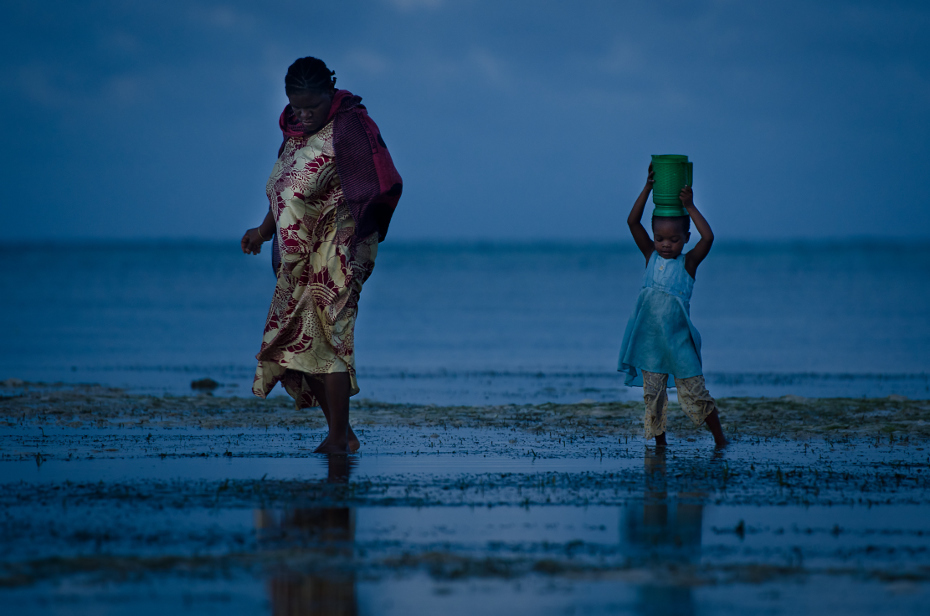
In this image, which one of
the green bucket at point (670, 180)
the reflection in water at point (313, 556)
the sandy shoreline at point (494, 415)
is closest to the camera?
the reflection in water at point (313, 556)

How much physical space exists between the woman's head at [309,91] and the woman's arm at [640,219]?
6.95 feet

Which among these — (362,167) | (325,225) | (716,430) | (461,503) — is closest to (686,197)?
(716,430)

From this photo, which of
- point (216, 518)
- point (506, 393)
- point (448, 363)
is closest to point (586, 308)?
point (448, 363)

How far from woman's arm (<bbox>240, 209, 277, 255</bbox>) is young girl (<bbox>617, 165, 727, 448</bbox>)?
2374 mm

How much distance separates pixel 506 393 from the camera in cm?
1179

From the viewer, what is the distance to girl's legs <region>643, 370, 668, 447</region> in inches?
270

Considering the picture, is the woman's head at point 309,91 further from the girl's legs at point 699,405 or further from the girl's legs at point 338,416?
the girl's legs at point 699,405

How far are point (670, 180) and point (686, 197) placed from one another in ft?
0.50

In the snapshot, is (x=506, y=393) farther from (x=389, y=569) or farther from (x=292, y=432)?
(x=389, y=569)

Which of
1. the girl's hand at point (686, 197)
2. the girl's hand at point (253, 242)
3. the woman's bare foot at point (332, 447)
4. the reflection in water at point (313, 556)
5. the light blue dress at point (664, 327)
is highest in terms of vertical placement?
the girl's hand at point (686, 197)

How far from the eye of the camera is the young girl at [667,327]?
271 inches

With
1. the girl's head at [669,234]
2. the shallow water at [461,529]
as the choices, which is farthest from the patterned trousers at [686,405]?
the girl's head at [669,234]

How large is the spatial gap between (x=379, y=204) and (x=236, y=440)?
1.87 metres

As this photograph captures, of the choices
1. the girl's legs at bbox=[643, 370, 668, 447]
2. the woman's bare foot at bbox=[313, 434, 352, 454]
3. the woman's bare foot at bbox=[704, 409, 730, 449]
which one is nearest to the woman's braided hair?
the woman's bare foot at bbox=[313, 434, 352, 454]
